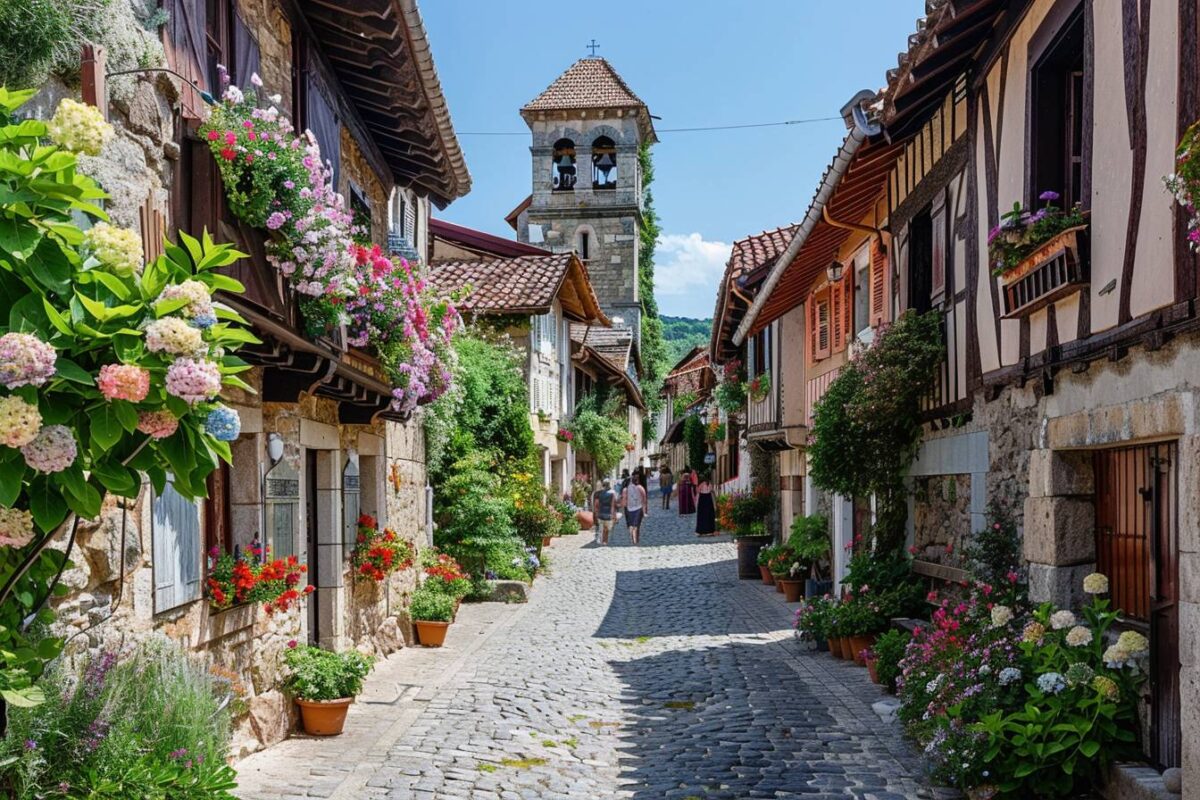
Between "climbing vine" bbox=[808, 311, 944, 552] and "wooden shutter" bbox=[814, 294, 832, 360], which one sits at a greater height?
"wooden shutter" bbox=[814, 294, 832, 360]

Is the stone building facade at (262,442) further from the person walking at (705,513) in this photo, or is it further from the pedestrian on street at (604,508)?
the person walking at (705,513)

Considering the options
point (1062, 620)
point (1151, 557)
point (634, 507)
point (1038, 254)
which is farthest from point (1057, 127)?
point (634, 507)

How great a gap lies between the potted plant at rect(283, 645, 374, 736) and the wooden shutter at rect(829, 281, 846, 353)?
765 cm

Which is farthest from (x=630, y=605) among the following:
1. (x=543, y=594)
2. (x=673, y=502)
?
(x=673, y=502)

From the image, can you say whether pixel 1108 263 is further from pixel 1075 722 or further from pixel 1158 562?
pixel 1075 722

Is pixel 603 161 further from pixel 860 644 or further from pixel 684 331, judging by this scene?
pixel 684 331

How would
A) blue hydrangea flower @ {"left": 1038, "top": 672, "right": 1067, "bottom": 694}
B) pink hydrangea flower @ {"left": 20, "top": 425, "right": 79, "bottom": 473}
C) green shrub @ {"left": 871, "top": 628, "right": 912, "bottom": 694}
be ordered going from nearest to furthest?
A: 1. pink hydrangea flower @ {"left": 20, "top": 425, "right": 79, "bottom": 473}
2. blue hydrangea flower @ {"left": 1038, "top": 672, "right": 1067, "bottom": 694}
3. green shrub @ {"left": 871, "top": 628, "right": 912, "bottom": 694}

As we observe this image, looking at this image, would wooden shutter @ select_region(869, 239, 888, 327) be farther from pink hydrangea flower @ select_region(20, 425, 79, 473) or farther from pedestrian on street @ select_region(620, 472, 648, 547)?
pedestrian on street @ select_region(620, 472, 648, 547)

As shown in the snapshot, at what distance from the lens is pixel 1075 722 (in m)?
5.61

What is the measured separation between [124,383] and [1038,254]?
17.1 ft

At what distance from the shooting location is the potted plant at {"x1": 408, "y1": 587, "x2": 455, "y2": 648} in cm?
1172

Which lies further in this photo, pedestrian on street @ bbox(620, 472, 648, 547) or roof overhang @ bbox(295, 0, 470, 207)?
pedestrian on street @ bbox(620, 472, 648, 547)

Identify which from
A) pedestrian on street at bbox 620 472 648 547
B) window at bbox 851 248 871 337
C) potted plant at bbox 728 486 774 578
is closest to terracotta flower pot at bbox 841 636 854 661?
window at bbox 851 248 871 337

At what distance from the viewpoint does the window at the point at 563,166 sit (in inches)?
1649
